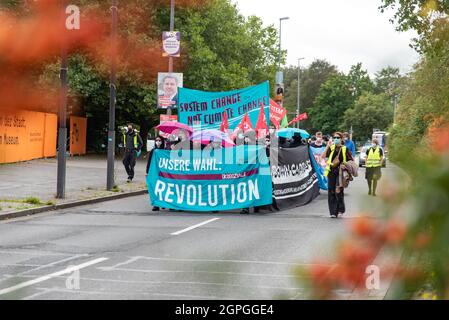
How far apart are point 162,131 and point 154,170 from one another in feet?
8.24

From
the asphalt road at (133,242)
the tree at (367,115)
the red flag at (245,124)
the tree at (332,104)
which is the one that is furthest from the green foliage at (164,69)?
the tree at (332,104)

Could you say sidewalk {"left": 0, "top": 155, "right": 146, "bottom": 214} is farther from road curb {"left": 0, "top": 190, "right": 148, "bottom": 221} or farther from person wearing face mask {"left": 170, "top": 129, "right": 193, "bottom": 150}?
person wearing face mask {"left": 170, "top": 129, "right": 193, "bottom": 150}

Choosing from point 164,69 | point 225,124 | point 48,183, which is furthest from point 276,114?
point 164,69

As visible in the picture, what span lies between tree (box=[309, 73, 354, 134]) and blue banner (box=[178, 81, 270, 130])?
339ft

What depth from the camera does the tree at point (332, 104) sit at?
120938 millimetres

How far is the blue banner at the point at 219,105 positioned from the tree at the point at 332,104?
339ft

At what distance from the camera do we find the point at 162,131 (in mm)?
18859

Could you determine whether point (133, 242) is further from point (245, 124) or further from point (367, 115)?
point (367, 115)

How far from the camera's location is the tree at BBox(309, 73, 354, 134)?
12094 cm

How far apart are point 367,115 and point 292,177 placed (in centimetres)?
9526

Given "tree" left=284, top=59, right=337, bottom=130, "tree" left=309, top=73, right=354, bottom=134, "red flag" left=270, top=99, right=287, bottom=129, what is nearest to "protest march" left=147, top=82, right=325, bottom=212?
"red flag" left=270, top=99, right=287, bottom=129
